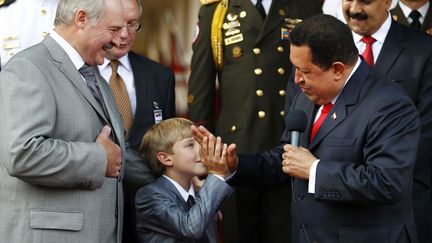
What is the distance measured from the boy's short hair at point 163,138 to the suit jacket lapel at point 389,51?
1.24 m

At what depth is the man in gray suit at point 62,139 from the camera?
13.7 feet

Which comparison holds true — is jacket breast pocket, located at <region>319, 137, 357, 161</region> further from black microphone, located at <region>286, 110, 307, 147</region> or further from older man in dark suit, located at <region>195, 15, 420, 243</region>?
black microphone, located at <region>286, 110, 307, 147</region>

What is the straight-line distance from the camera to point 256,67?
6.06m

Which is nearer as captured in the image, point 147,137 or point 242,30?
point 147,137

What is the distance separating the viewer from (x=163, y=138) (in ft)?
16.8

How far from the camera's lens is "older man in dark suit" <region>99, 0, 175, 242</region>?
17.7 ft

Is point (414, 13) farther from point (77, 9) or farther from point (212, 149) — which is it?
point (77, 9)

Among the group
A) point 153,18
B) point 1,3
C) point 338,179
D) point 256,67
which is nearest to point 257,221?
point 256,67

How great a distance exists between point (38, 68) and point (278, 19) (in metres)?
2.21

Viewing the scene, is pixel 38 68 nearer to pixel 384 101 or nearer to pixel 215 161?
pixel 215 161

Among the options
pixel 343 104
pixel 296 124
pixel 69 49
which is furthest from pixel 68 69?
pixel 343 104

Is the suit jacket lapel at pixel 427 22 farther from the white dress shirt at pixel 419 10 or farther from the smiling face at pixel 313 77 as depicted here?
the smiling face at pixel 313 77

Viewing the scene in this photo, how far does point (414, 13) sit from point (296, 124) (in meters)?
2.18

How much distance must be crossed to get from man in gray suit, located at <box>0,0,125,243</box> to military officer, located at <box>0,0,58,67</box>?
4.77 feet
